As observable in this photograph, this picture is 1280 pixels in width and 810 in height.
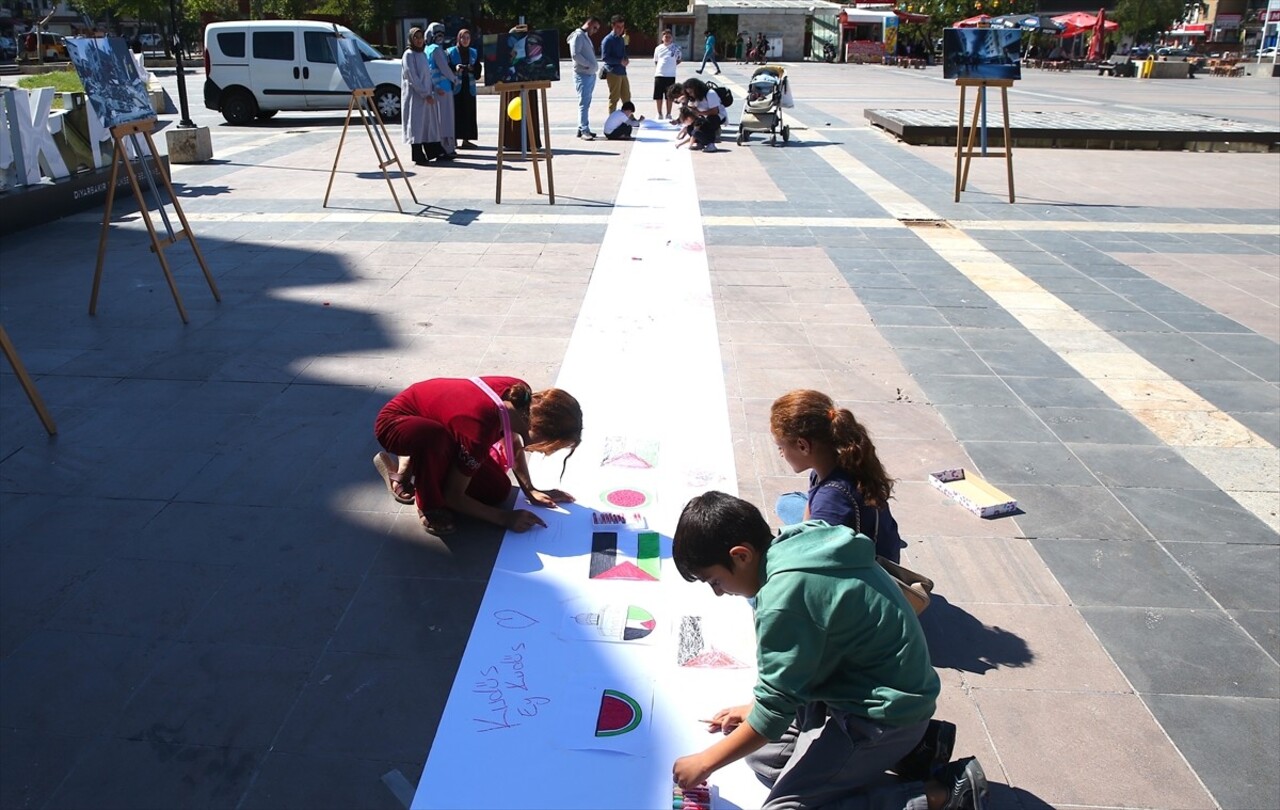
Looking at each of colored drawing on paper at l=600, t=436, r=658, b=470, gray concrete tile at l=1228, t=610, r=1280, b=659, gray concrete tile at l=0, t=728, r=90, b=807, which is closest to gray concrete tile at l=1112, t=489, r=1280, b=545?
gray concrete tile at l=1228, t=610, r=1280, b=659

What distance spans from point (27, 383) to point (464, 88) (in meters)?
10.1

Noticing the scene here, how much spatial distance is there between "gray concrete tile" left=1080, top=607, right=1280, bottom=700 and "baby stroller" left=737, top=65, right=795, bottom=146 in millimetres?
13473

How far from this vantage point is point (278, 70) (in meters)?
18.3

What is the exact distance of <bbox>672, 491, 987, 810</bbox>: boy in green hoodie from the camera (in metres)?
2.29

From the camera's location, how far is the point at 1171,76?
39.3 m

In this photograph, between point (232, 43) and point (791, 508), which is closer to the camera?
point (791, 508)

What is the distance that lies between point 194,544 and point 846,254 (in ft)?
21.5

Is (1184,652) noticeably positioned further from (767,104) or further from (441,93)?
(767,104)

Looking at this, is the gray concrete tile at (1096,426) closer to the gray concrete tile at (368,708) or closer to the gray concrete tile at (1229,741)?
the gray concrete tile at (1229,741)

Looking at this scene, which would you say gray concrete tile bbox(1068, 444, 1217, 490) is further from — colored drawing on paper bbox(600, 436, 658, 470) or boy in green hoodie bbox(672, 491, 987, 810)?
boy in green hoodie bbox(672, 491, 987, 810)

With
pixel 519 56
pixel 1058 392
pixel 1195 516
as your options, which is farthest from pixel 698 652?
pixel 519 56

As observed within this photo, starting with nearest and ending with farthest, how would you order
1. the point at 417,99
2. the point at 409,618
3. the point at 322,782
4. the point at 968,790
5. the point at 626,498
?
the point at 968,790, the point at 322,782, the point at 409,618, the point at 626,498, the point at 417,99

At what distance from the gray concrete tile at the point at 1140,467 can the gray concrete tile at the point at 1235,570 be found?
1.93 ft

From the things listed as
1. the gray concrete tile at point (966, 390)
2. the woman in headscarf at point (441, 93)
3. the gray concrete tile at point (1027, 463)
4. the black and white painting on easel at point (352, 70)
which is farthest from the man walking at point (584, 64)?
the gray concrete tile at point (1027, 463)
